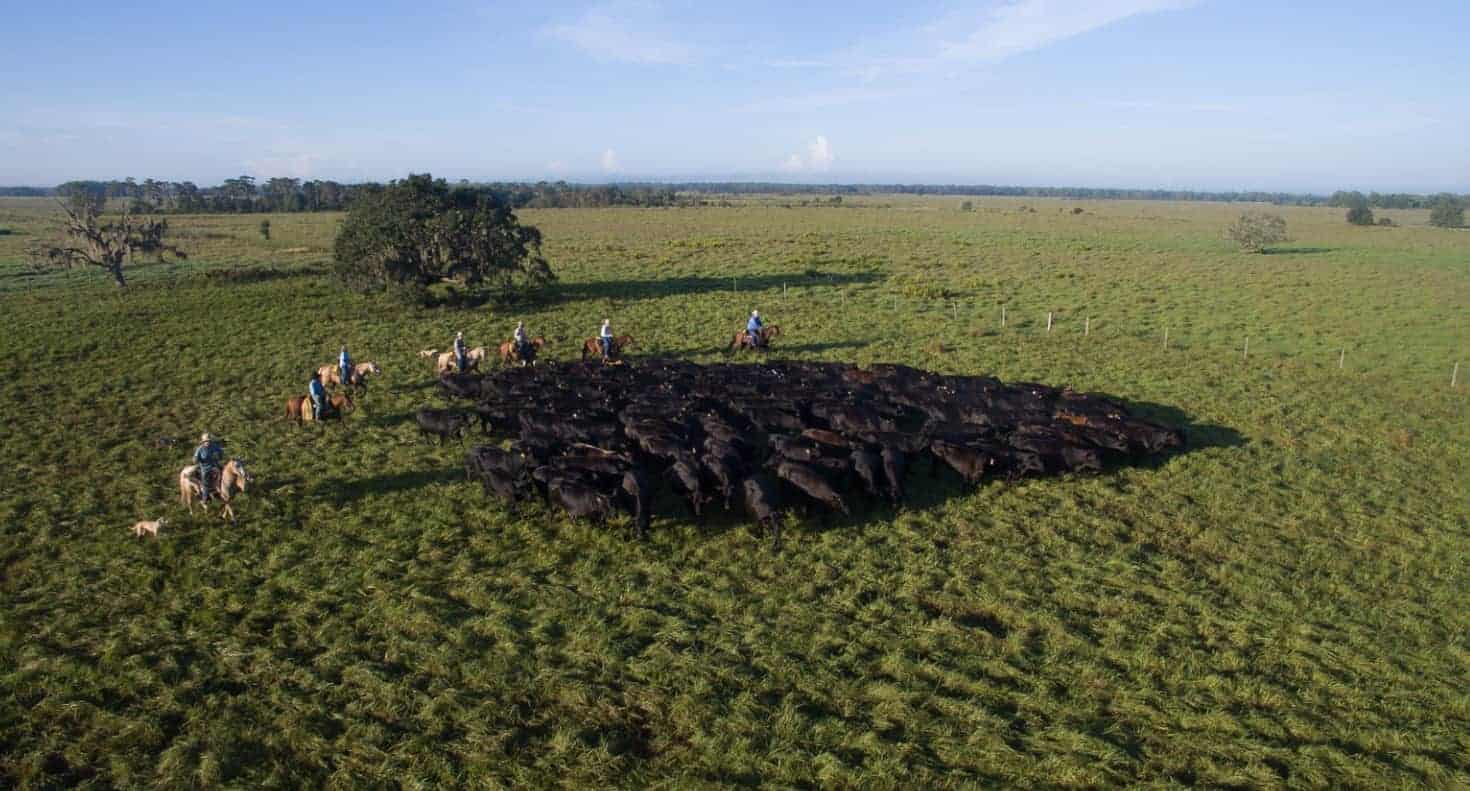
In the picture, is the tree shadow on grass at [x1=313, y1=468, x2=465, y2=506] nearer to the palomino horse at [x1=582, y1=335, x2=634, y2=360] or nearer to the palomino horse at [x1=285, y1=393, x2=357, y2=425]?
the palomino horse at [x1=285, y1=393, x2=357, y2=425]

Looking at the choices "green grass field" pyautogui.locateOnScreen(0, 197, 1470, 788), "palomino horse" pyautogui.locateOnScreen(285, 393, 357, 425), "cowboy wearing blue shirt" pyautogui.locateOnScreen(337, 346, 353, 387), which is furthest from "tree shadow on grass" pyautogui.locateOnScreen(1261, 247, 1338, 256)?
"palomino horse" pyautogui.locateOnScreen(285, 393, 357, 425)

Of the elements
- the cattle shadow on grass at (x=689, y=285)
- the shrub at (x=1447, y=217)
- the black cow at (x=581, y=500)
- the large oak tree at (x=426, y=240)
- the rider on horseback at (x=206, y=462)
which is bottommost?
the black cow at (x=581, y=500)

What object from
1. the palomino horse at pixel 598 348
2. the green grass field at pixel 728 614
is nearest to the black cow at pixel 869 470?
the green grass field at pixel 728 614

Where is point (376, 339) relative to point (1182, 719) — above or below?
above

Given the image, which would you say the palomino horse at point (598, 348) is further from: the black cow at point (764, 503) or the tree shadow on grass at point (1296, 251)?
the tree shadow on grass at point (1296, 251)

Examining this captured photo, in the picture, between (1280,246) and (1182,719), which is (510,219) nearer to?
(1182,719)

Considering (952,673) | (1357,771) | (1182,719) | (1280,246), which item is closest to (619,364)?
(952,673)
